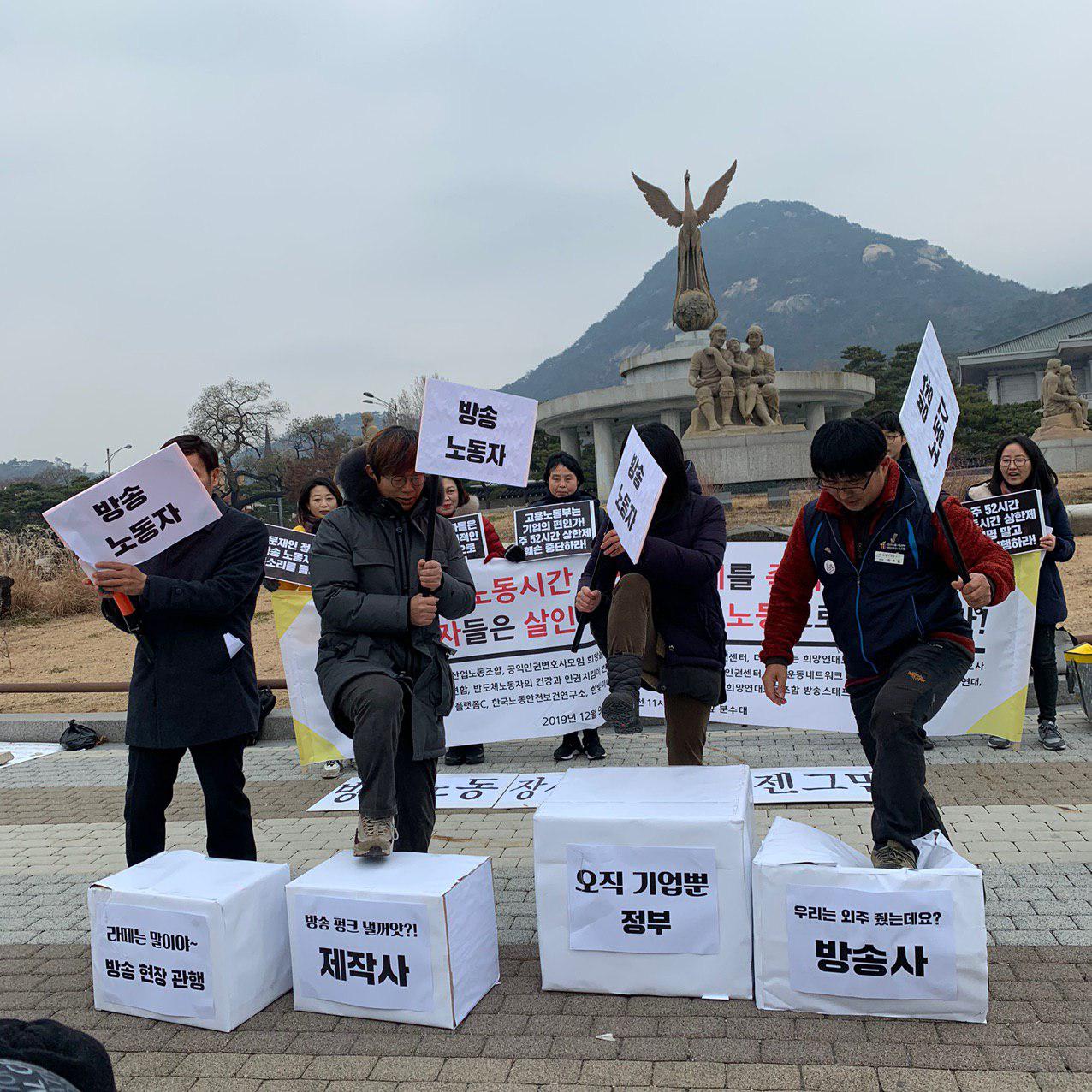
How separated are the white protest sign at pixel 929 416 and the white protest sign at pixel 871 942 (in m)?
1.35

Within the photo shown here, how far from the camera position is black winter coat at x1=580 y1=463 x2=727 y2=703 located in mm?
3920

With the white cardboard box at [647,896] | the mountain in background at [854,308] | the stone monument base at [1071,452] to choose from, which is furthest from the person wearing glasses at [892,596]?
the mountain in background at [854,308]

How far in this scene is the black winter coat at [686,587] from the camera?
12.9 ft

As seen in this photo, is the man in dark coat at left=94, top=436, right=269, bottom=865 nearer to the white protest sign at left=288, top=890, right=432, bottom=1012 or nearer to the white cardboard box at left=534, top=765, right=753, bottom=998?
the white protest sign at left=288, top=890, right=432, bottom=1012

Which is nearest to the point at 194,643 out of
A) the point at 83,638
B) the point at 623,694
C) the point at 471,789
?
the point at 623,694

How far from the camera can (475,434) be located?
4.02m

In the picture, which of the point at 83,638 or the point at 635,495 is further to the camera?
the point at 83,638

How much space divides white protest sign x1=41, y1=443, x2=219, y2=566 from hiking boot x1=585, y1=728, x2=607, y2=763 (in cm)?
377

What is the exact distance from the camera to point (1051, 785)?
554 centimetres

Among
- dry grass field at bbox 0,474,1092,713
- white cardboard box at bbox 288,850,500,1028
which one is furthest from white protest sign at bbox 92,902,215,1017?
dry grass field at bbox 0,474,1092,713

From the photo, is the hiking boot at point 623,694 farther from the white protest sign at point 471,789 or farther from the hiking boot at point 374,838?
the white protest sign at point 471,789

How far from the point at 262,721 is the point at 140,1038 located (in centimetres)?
508

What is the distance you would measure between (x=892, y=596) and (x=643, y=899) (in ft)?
4.46

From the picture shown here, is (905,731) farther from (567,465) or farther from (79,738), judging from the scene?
(79,738)
